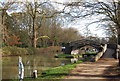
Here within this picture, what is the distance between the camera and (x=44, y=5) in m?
34.3

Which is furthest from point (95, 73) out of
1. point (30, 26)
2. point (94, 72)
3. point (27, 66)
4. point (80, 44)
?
point (30, 26)

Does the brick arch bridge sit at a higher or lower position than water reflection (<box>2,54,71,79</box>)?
higher

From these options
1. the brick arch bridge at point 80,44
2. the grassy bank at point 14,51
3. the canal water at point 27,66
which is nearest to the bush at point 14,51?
the grassy bank at point 14,51

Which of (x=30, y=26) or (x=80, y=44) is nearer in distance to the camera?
(x=80, y=44)

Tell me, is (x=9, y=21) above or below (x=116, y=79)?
above

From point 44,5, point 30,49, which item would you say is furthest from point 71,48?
point 44,5

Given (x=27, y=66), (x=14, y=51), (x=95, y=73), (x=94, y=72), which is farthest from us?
(x=14, y=51)

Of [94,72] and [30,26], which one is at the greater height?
[30,26]

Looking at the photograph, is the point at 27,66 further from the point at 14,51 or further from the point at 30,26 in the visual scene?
the point at 30,26

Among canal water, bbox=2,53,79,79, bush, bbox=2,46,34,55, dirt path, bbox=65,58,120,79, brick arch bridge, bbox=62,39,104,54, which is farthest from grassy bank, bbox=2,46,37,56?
dirt path, bbox=65,58,120,79

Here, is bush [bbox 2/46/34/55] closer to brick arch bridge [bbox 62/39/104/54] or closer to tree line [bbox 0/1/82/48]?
tree line [bbox 0/1/82/48]

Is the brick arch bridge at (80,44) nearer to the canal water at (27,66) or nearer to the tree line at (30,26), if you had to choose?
the tree line at (30,26)

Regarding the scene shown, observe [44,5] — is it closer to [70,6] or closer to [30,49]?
[30,49]

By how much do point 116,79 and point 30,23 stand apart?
125 ft
